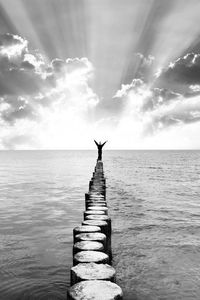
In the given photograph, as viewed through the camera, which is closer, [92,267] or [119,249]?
[92,267]

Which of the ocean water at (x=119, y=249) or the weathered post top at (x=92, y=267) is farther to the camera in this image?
the ocean water at (x=119, y=249)

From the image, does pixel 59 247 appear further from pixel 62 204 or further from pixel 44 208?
pixel 62 204

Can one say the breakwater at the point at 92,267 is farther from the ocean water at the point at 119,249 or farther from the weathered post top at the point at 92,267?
the ocean water at the point at 119,249

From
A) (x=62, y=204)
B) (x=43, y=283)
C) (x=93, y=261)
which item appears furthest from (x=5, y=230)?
(x=93, y=261)

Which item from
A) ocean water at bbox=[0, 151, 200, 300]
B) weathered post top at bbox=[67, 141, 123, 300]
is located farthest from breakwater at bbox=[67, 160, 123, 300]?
ocean water at bbox=[0, 151, 200, 300]

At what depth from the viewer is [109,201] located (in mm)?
15445

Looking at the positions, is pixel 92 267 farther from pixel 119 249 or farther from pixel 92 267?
pixel 119 249

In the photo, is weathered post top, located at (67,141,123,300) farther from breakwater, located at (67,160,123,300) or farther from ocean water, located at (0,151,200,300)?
ocean water, located at (0,151,200,300)

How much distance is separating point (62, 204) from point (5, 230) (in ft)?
16.3

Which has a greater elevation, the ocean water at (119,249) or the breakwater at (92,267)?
the breakwater at (92,267)

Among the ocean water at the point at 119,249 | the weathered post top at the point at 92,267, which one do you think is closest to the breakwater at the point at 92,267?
the weathered post top at the point at 92,267

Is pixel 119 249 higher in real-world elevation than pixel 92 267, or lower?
lower

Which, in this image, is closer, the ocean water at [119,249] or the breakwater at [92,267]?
the breakwater at [92,267]

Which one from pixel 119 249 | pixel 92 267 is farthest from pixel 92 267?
pixel 119 249
